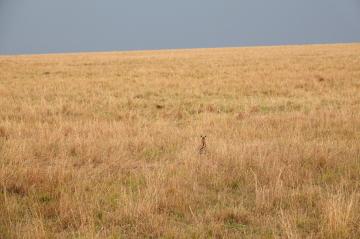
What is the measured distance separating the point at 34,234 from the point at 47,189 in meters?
1.35

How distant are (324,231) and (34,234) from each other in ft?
8.38

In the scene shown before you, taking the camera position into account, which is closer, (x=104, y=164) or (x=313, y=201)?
(x=313, y=201)

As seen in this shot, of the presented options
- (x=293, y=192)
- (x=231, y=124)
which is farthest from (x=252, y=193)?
(x=231, y=124)

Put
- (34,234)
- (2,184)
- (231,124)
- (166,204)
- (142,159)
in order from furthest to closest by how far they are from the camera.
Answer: (231,124)
(142,159)
(2,184)
(166,204)
(34,234)

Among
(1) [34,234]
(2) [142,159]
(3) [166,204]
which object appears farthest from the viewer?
(2) [142,159]

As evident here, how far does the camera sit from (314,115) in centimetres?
1043

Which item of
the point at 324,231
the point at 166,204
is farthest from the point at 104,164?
the point at 324,231

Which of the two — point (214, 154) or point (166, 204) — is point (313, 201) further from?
point (214, 154)

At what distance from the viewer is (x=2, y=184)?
5.02 meters

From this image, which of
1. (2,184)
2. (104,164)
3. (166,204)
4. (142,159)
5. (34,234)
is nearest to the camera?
(34,234)

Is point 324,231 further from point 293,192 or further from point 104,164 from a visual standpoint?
point 104,164

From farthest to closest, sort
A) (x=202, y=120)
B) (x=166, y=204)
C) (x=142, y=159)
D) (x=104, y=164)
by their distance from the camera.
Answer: (x=202, y=120), (x=142, y=159), (x=104, y=164), (x=166, y=204)

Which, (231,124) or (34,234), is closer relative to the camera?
(34,234)

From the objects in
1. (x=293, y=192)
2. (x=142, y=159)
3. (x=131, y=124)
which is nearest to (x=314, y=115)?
(x=131, y=124)
